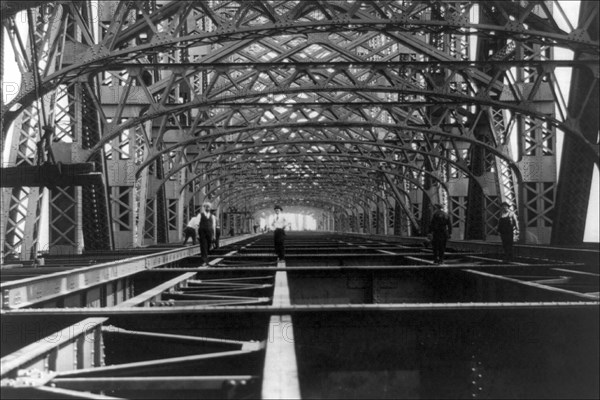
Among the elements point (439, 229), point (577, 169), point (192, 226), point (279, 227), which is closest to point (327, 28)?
point (279, 227)

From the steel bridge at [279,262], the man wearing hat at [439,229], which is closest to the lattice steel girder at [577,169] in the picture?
the steel bridge at [279,262]

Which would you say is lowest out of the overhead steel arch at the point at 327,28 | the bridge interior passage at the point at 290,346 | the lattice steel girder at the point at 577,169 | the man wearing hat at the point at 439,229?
the bridge interior passage at the point at 290,346

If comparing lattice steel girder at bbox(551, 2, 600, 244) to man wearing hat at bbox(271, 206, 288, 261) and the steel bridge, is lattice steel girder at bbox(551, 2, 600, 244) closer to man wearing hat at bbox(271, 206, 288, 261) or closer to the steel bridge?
the steel bridge

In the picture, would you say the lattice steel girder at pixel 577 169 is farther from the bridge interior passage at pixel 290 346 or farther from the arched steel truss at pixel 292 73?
the bridge interior passage at pixel 290 346

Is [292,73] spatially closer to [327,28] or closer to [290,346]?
[327,28]

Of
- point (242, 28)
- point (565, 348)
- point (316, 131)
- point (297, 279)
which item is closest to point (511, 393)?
point (565, 348)

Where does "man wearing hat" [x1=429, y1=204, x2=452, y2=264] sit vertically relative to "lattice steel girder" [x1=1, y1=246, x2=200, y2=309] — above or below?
above

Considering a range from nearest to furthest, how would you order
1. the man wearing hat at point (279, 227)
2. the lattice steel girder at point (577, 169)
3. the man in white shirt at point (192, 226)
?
the man wearing hat at point (279, 227), the lattice steel girder at point (577, 169), the man in white shirt at point (192, 226)

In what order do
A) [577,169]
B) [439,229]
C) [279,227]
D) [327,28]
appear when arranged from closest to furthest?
1. [439,229]
2. [279,227]
3. [327,28]
4. [577,169]

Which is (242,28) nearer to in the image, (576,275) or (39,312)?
(576,275)

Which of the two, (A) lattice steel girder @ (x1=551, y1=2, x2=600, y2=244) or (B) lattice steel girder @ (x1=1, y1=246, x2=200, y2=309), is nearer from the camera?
(B) lattice steel girder @ (x1=1, y1=246, x2=200, y2=309)

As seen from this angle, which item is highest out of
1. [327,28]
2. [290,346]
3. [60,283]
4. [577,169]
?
[327,28]

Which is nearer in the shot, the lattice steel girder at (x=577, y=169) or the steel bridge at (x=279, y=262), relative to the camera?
the steel bridge at (x=279, y=262)

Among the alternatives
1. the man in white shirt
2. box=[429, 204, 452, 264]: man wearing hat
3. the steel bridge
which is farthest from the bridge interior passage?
the man in white shirt
